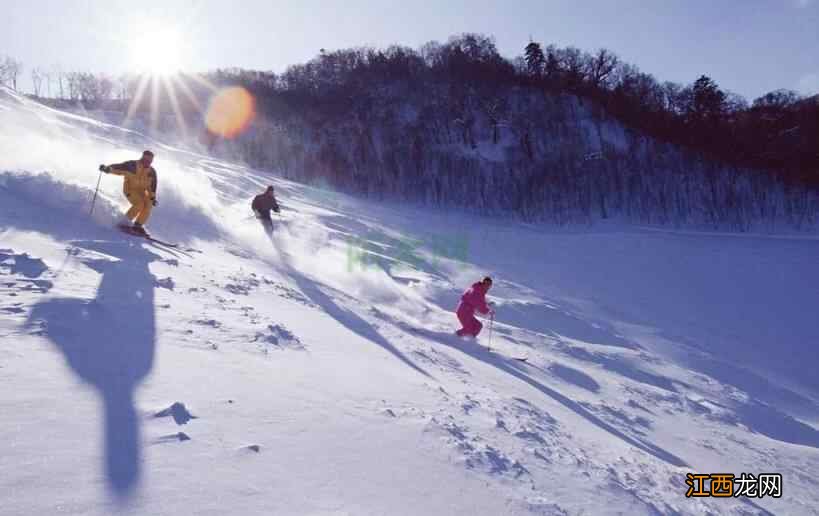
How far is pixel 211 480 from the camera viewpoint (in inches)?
106

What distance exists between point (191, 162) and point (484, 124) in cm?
4494

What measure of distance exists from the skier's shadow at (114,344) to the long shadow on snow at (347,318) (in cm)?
275

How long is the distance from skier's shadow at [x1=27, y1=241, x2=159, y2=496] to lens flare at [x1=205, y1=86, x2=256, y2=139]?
63.6 m

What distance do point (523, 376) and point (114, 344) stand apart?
19.5ft

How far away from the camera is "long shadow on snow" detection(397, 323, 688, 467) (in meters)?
6.60

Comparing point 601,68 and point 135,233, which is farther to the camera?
point 601,68

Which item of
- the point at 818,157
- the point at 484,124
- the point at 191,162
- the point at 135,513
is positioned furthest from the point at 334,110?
the point at 135,513

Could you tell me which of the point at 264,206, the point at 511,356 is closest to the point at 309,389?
the point at 511,356

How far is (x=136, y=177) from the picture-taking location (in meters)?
10.0

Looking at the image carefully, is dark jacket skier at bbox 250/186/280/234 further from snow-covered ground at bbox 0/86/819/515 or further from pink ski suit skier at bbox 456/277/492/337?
pink ski suit skier at bbox 456/277/492/337

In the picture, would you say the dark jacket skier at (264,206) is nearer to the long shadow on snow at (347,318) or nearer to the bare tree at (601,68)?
the long shadow on snow at (347,318)

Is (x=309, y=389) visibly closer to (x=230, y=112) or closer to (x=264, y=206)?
(x=264, y=206)

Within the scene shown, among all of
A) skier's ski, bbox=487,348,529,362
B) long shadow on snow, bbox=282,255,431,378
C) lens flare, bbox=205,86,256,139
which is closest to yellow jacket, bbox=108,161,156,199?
long shadow on snow, bbox=282,255,431,378

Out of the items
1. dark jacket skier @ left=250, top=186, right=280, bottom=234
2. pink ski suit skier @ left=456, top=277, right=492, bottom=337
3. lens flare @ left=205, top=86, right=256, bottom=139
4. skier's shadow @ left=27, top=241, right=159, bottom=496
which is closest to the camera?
skier's shadow @ left=27, top=241, right=159, bottom=496
